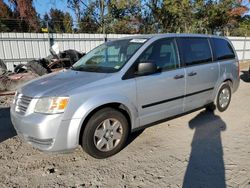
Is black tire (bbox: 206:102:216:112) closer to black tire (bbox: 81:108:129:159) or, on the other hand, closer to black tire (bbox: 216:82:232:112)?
black tire (bbox: 216:82:232:112)

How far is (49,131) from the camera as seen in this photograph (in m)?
3.28

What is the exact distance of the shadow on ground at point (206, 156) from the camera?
3.10 meters

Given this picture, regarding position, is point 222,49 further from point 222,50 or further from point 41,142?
point 41,142

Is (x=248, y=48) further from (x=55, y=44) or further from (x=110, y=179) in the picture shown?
(x=110, y=179)

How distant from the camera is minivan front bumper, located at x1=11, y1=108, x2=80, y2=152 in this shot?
327 centimetres

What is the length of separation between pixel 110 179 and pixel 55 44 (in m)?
9.06

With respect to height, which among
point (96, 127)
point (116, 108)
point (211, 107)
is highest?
point (116, 108)

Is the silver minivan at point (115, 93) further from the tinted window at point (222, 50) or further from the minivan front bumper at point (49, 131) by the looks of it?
the tinted window at point (222, 50)

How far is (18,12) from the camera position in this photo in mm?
23891

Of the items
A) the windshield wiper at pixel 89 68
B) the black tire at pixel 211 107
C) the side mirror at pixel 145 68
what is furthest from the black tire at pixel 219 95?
the windshield wiper at pixel 89 68

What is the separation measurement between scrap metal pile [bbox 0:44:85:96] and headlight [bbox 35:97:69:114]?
218 inches

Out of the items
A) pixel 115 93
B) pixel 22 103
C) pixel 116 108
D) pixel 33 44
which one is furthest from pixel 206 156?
pixel 33 44

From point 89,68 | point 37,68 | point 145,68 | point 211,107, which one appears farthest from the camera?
point 37,68

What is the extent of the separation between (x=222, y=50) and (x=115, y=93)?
3190 millimetres
